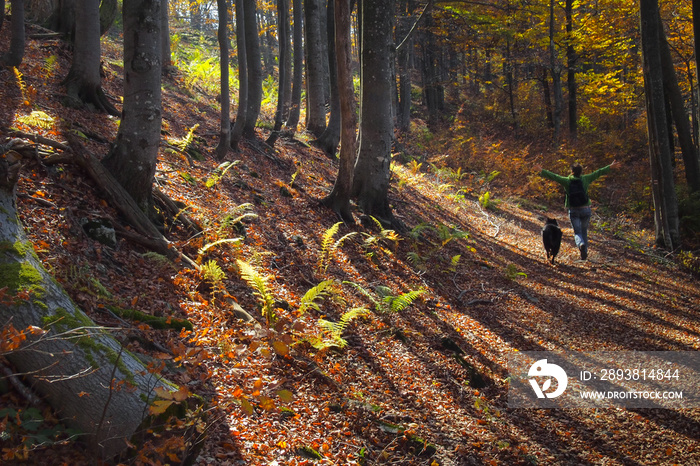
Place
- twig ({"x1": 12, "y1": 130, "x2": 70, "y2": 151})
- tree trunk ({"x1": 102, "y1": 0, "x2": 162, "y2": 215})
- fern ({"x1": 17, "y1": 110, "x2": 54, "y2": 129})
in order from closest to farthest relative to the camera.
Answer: twig ({"x1": 12, "y1": 130, "x2": 70, "y2": 151}), tree trunk ({"x1": 102, "y1": 0, "x2": 162, "y2": 215}), fern ({"x1": 17, "y1": 110, "x2": 54, "y2": 129})

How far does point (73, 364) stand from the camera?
3094 millimetres

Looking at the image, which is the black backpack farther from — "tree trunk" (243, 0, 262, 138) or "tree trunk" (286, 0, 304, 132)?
"tree trunk" (286, 0, 304, 132)

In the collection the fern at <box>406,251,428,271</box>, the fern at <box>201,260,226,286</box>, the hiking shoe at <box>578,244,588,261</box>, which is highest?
the fern at <box>201,260,226,286</box>

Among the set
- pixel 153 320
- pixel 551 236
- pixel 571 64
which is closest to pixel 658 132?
pixel 551 236

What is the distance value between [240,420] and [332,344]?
1.58 meters

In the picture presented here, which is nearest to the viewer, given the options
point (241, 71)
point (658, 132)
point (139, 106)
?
point (139, 106)

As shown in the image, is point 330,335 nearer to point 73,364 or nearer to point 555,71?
point 73,364

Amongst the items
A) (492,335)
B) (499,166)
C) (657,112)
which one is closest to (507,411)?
(492,335)

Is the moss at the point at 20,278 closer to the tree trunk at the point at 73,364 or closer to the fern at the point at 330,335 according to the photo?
the tree trunk at the point at 73,364

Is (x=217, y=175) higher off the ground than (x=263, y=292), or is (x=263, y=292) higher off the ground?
(x=217, y=175)

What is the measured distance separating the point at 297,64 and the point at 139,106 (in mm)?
10244

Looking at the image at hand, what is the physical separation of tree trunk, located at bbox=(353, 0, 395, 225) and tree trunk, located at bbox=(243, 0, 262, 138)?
10.3ft

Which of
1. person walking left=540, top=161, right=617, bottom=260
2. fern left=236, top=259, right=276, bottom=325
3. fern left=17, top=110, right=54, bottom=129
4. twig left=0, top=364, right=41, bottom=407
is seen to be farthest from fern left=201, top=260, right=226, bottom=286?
person walking left=540, top=161, right=617, bottom=260

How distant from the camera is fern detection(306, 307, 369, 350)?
535 cm
